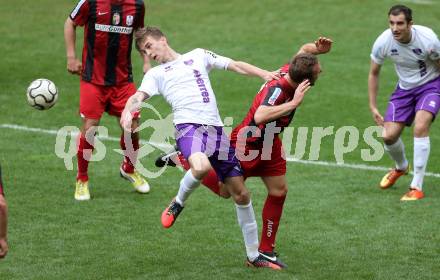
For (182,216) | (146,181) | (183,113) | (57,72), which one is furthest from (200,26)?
(183,113)

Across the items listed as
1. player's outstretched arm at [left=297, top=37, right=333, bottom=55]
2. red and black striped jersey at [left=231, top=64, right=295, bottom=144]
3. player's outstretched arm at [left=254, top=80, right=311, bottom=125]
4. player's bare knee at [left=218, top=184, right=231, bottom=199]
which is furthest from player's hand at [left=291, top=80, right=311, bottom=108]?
player's bare knee at [left=218, top=184, right=231, bottom=199]

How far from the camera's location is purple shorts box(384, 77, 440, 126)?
11688 mm

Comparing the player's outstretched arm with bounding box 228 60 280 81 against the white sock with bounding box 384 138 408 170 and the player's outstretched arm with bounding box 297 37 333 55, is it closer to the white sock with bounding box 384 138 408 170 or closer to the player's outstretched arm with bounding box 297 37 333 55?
the player's outstretched arm with bounding box 297 37 333 55

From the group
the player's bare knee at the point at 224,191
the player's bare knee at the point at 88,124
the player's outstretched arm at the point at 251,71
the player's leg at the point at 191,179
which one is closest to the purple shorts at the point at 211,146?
the player's leg at the point at 191,179

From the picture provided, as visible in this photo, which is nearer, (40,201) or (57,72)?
(40,201)

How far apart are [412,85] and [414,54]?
433 mm

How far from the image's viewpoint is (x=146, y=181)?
12.2m

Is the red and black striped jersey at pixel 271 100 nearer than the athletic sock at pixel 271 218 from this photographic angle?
Yes

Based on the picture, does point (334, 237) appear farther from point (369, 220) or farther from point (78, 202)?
point (78, 202)

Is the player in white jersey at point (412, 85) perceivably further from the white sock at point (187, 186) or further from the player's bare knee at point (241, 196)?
the white sock at point (187, 186)

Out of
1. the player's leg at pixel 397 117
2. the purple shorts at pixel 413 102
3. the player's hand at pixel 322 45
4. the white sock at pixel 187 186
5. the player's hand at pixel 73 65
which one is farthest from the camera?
the player's leg at pixel 397 117

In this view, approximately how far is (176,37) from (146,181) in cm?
833

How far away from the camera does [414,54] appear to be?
11.6 m

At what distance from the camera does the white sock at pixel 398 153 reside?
39.7 ft
